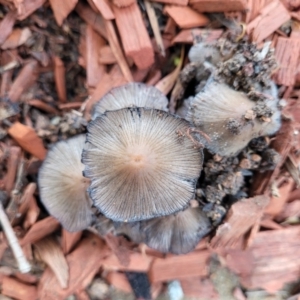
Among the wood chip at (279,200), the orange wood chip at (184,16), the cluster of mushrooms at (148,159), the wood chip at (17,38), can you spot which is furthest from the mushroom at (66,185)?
the wood chip at (279,200)

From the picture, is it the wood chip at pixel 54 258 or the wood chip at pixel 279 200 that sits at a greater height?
the wood chip at pixel 279 200

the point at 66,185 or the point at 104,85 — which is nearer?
the point at 66,185

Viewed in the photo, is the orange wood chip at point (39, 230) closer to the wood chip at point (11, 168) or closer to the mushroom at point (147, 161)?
the wood chip at point (11, 168)

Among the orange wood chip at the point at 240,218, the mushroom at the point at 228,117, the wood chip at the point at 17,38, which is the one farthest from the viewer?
the wood chip at the point at 17,38

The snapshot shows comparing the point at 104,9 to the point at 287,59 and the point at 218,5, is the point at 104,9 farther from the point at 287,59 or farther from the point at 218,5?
the point at 287,59

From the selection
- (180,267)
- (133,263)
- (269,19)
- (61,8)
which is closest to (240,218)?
(180,267)

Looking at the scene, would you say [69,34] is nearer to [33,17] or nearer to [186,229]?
[33,17]

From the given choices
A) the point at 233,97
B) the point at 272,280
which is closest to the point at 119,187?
the point at 233,97
